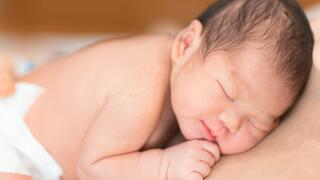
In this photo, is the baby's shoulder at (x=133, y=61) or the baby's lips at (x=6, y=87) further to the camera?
the baby's lips at (x=6, y=87)

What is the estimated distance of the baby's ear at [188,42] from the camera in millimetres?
997

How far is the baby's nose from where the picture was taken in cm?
93

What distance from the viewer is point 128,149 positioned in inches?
38.5

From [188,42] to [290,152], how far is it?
30 centimetres

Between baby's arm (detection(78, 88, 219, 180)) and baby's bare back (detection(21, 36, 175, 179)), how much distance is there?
0.17 feet

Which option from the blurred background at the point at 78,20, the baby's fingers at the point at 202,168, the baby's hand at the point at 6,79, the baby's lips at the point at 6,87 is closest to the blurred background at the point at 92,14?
the blurred background at the point at 78,20

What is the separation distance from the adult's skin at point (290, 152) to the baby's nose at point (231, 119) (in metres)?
0.06

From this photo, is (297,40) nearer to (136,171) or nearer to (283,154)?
(283,154)

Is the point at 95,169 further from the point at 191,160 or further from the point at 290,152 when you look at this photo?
the point at 290,152

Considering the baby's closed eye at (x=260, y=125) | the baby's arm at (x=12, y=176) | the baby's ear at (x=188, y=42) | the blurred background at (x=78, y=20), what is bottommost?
the blurred background at (x=78, y=20)

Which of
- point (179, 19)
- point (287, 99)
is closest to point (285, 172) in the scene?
point (287, 99)

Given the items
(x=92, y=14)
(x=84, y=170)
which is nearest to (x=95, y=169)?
(x=84, y=170)

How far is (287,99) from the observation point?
0.94m

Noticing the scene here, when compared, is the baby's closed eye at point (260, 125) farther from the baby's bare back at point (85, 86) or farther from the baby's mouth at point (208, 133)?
the baby's bare back at point (85, 86)
